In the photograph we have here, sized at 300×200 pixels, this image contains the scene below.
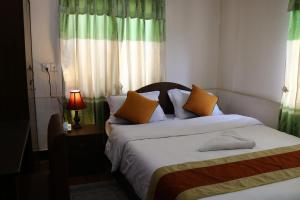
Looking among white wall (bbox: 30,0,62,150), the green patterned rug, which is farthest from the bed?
white wall (bbox: 30,0,62,150)

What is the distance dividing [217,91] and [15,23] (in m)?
3.08

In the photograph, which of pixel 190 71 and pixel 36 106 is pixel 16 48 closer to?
pixel 36 106

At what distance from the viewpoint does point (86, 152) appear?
3.27 m

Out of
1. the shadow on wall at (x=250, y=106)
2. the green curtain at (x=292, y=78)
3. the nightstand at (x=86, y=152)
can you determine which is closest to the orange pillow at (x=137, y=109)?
the nightstand at (x=86, y=152)

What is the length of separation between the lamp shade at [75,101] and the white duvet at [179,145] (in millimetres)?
489

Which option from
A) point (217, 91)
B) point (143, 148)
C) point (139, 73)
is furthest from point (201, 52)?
point (143, 148)

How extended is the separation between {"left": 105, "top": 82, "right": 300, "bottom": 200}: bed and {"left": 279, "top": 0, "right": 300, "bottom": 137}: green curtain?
295 mm

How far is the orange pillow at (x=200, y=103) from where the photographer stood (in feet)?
11.9

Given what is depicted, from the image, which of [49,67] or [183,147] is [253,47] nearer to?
[183,147]

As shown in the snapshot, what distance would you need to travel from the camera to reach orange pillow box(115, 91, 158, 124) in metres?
3.30

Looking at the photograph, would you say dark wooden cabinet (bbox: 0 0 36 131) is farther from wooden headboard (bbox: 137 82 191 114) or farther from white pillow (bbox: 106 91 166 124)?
wooden headboard (bbox: 137 82 191 114)

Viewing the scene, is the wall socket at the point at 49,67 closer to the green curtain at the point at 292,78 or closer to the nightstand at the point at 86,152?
the nightstand at the point at 86,152

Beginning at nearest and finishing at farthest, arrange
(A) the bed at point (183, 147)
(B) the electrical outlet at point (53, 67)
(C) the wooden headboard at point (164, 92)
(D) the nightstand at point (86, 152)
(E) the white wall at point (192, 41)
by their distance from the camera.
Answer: (A) the bed at point (183, 147) → (D) the nightstand at point (86, 152) → (B) the electrical outlet at point (53, 67) → (C) the wooden headboard at point (164, 92) → (E) the white wall at point (192, 41)

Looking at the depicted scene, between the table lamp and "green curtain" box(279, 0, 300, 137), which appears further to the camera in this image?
the table lamp
